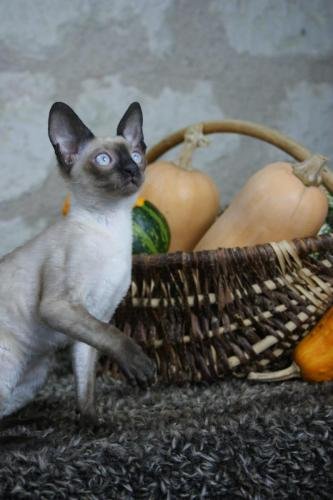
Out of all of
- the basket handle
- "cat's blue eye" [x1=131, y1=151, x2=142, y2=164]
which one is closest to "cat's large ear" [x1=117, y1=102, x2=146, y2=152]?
"cat's blue eye" [x1=131, y1=151, x2=142, y2=164]

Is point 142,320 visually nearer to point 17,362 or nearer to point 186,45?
point 17,362

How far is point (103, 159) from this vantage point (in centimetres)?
112

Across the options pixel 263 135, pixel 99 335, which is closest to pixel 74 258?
pixel 99 335

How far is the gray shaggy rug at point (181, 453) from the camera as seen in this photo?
94 cm

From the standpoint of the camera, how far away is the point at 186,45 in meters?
2.20

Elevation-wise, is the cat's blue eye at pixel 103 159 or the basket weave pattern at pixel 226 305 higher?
the cat's blue eye at pixel 103 159

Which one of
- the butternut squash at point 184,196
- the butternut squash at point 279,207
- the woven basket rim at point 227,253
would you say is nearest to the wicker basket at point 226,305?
the woven basket rim at point 227,253

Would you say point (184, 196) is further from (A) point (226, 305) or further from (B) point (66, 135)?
(B) point (66, 135)

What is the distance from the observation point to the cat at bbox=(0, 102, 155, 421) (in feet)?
3.56

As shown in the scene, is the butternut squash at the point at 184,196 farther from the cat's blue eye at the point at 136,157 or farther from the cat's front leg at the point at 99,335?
the cat's front leg at the point at 99,335

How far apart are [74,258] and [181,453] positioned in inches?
14.7

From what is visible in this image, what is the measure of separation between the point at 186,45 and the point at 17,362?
1469mm

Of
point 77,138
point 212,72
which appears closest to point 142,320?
point 77,138

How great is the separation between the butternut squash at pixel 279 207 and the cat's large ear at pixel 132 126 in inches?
17.7
